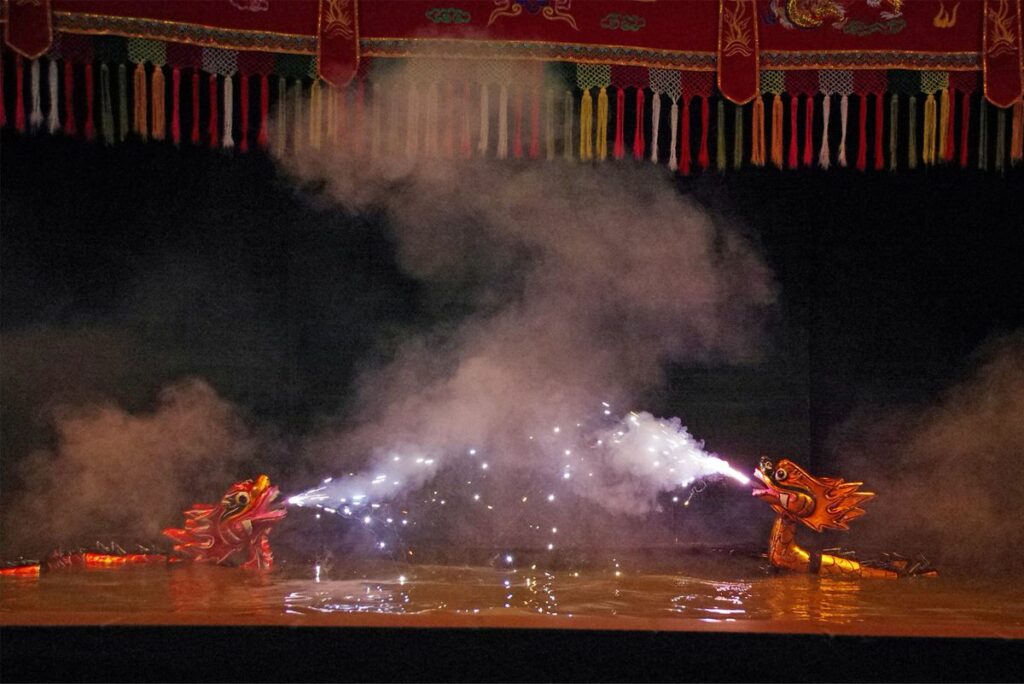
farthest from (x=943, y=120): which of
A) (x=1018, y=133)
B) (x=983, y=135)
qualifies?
(x=1018, y=133)

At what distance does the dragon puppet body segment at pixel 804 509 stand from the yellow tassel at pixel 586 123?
1.52 meters

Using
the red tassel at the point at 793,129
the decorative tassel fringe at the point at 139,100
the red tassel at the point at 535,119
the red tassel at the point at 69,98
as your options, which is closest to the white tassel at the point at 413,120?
the red tassel at the point at 535,119

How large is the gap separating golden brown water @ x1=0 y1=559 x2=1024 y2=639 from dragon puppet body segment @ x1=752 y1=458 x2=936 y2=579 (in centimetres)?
11

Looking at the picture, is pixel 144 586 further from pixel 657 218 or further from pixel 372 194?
pixel 657 218

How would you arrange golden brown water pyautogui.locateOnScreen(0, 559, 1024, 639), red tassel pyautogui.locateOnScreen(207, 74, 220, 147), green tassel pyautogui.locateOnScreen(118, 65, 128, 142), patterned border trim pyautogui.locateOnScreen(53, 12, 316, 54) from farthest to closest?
red tassel pyautogui.locateOnScreen(207, 74, 220, 147), green tassel pyautogui.locateOnScreen(118, 65, 128, 142), patterned border trim pyautogui.locateOnScreen(53, 12, 316, 54), golden brown water pyautogui.locateOnScreen(0, 559, 1024, 639)

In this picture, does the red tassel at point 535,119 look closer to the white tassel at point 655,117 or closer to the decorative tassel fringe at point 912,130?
the white tassel at point 655,117

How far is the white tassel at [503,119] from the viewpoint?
13.8 ft

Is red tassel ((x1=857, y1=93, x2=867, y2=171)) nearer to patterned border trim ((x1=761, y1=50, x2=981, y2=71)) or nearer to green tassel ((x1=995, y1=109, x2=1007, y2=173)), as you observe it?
patterned border trim ((x1=761, y1=50, x2=981, y2=71))

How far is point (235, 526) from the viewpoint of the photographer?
13.8ft

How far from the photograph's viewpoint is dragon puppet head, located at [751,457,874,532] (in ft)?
14.1

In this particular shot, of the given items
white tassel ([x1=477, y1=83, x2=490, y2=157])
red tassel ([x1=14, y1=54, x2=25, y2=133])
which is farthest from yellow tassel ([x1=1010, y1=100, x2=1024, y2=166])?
red tassel ([x1=14, y1=54, x2=25, y2=133])

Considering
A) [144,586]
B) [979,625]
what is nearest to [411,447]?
[144,586]

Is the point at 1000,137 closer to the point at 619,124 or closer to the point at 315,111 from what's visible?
the point at 619,124

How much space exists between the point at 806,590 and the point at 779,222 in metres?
1.76
